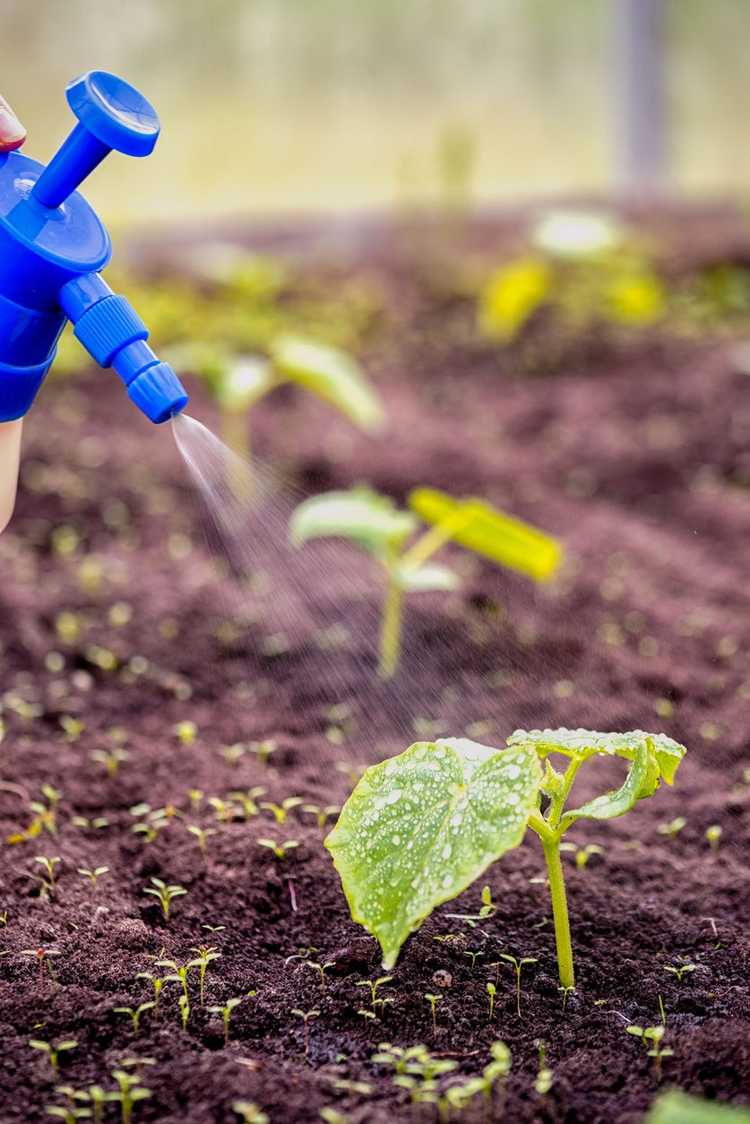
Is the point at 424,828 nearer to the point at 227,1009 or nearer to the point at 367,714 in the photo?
the point at 227,1009

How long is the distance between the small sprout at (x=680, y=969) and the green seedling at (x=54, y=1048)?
628 millimetres

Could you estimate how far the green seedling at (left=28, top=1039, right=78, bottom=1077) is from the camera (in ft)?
3.85

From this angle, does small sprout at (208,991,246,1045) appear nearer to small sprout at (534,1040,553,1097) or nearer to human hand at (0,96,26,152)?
small sprout at (534,1040,553,1097)

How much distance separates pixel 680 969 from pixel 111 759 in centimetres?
84

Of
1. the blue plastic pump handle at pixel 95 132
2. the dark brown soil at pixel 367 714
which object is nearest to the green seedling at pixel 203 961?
the dark brown soil at pixel 367 714

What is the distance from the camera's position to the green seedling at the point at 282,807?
1.64 meters

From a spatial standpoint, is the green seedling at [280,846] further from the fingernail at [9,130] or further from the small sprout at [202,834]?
the fingernail at [9,130]

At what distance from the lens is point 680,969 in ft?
4.51

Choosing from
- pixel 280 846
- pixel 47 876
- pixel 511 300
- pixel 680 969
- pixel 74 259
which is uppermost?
pixel 74 259

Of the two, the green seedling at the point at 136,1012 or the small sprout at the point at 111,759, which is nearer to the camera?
the green seedling at the point at 136,1012

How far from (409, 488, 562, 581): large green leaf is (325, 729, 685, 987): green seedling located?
2.71ft

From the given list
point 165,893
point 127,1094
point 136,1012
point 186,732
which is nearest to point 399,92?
point 186,732

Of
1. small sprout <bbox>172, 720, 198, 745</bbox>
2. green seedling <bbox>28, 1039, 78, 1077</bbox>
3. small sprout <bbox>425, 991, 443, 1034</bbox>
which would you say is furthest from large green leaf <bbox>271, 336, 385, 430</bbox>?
green seedling <bbox>28, 1039, 78, 1077</bbox>

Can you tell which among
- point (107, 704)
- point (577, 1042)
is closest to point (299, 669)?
point (107, 704)
